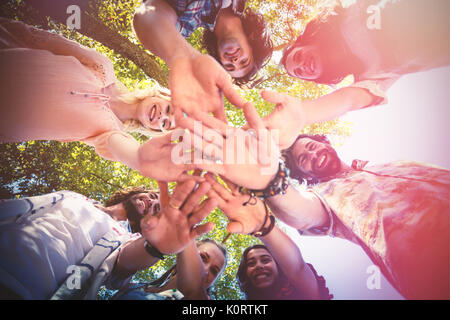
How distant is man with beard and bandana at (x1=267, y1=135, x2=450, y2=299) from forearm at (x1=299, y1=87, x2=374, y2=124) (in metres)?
0.33

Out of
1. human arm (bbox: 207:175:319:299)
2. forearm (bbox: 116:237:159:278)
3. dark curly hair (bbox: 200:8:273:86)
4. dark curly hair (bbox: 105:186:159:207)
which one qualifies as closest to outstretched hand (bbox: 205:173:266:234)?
human arm (bbox: 207:175:319:299)

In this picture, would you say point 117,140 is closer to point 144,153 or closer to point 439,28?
point 144,153

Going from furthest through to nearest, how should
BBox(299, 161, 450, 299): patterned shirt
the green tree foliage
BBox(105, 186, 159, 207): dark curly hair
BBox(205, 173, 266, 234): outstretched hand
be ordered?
BBox(105, 186, 159, 207): dark curly hair, the green tree foliage, BBox(205, 173, 266, 234): outstretched hand, BBox(299, 161, 450, 299): patterned shirt

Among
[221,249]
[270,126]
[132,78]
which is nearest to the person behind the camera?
[270,126]

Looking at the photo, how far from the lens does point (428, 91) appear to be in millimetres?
1609

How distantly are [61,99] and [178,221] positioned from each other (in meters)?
1.18

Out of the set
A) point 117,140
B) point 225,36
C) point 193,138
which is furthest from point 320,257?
point 225,36

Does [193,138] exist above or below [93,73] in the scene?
below

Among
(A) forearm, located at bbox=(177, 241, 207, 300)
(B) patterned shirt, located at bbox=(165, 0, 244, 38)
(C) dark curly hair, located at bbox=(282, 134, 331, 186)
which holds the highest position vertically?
(B) patterned shirt, located at bbox=(165, 0, 244, 38)

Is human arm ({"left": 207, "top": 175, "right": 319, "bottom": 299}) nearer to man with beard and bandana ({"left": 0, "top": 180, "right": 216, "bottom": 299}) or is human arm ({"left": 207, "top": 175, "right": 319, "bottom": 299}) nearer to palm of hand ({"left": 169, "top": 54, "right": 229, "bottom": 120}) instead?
man with beard and bandana ({"left": 0, "top": 180, "right": 216, "bottom": 299})

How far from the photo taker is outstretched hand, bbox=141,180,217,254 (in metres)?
1.32

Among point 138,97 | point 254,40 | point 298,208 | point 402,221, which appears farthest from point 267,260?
point 254,40

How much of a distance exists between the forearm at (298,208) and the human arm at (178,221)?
0.48m

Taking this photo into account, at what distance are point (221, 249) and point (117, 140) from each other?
4.18 ft
